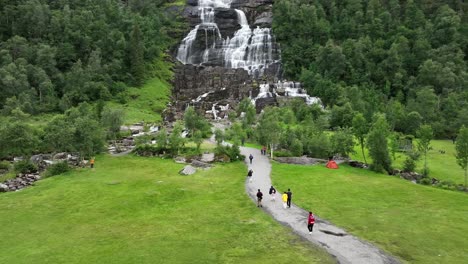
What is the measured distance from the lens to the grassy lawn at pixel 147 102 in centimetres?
11750

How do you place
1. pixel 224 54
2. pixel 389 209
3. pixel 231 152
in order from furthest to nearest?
1. pixel 224 54
2. pixel 231 152
3. pixel 389 209

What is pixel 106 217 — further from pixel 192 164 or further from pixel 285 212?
pixel 192 164

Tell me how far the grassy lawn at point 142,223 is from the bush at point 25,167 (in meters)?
9.52

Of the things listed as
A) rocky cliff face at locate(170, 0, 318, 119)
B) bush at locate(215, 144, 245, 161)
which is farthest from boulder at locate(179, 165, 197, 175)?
rocky cliff face at locate(170, 0, 318, 119)

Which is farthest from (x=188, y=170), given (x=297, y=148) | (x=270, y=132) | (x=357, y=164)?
(x=357, y=164)

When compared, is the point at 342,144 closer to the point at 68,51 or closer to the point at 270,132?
the point at 270,132

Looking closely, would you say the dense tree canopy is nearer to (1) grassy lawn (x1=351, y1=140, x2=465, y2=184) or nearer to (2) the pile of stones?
(2) the pile of stones

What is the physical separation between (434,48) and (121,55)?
4840 inches

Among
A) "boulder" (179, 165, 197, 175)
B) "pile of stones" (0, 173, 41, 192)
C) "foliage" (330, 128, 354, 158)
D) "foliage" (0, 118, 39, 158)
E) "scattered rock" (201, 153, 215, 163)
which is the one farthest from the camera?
"foliage" (330, 128, 354, 158)

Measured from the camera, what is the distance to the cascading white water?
15525cm

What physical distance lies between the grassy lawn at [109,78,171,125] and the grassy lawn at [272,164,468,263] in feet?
213

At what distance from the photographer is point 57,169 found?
63.1 meters

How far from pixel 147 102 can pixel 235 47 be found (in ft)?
159

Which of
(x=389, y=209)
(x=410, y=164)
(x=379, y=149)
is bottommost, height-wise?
(x=389, y=209)
